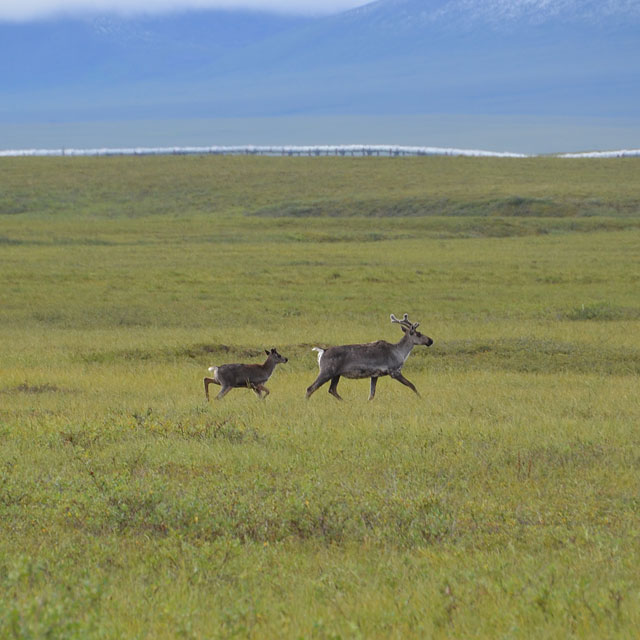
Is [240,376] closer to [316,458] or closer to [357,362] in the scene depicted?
[357,362]

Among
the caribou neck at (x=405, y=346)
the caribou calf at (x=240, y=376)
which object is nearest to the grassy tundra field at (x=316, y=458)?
the caribou calf at (x=240, y=376)

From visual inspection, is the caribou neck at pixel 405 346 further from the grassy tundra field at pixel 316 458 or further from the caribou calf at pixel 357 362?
the grassy tundra field at pixel 316 458

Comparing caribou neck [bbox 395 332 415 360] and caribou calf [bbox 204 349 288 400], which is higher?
caribou neck [bbox 395 332 415 360]

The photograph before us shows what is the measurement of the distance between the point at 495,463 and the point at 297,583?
3.99 meters

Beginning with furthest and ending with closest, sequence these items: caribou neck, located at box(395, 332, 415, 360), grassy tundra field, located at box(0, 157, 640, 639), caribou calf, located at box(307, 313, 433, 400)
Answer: caribou neck, located at box(395, 332, 415, 360)
caribou calf, located at box(307, 313, 433, 400)
grassy tundra field, located at box(0, 157, 640, 639)

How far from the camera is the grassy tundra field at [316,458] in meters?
6.48

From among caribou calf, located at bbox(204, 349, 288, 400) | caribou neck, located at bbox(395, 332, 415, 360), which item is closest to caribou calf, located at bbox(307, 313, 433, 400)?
caribou neck, located at bbox(395, 332, 415, 360)

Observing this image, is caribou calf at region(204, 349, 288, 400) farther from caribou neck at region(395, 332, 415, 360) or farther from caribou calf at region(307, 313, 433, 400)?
caribou neck at region(395, 332, 415, 360)

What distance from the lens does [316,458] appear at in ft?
35.5

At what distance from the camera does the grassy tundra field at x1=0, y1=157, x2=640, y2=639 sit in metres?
6.48

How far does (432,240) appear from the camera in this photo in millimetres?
48719

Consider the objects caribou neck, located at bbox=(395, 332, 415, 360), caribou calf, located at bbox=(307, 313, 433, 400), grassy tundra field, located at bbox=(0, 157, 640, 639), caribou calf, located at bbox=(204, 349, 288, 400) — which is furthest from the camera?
caribou neck, located at bbox=(395, 332, 415, 360)

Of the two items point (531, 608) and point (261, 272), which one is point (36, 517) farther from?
point (261, 272)

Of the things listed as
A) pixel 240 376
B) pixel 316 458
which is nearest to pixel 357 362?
pixel 240 376
